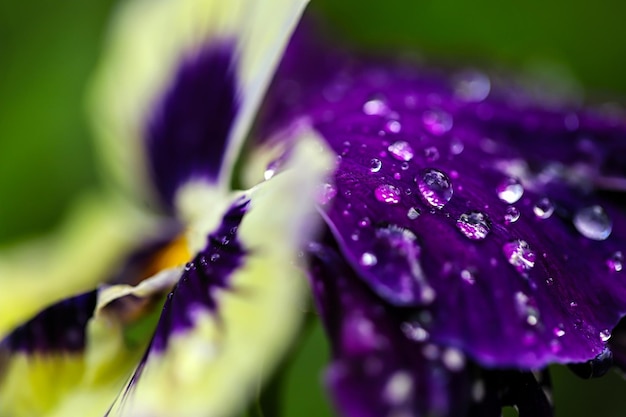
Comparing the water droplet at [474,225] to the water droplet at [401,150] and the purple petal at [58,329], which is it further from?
the purple petal at [58,329]

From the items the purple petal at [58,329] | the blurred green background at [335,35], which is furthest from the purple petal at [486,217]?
the blurred green background at [335,35]

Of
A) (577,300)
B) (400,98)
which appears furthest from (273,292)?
(400,98)

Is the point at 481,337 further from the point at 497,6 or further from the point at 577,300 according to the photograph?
the point at 497,6

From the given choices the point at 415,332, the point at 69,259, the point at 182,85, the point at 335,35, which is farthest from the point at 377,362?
the point at 335,35

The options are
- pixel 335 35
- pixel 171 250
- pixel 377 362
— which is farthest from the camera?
pixel 335 35

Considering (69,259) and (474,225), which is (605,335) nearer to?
(474,225)

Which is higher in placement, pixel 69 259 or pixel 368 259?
pixel 368 259

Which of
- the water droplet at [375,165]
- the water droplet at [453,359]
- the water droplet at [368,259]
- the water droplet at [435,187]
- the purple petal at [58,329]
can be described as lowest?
the water droplet at [453,359]
